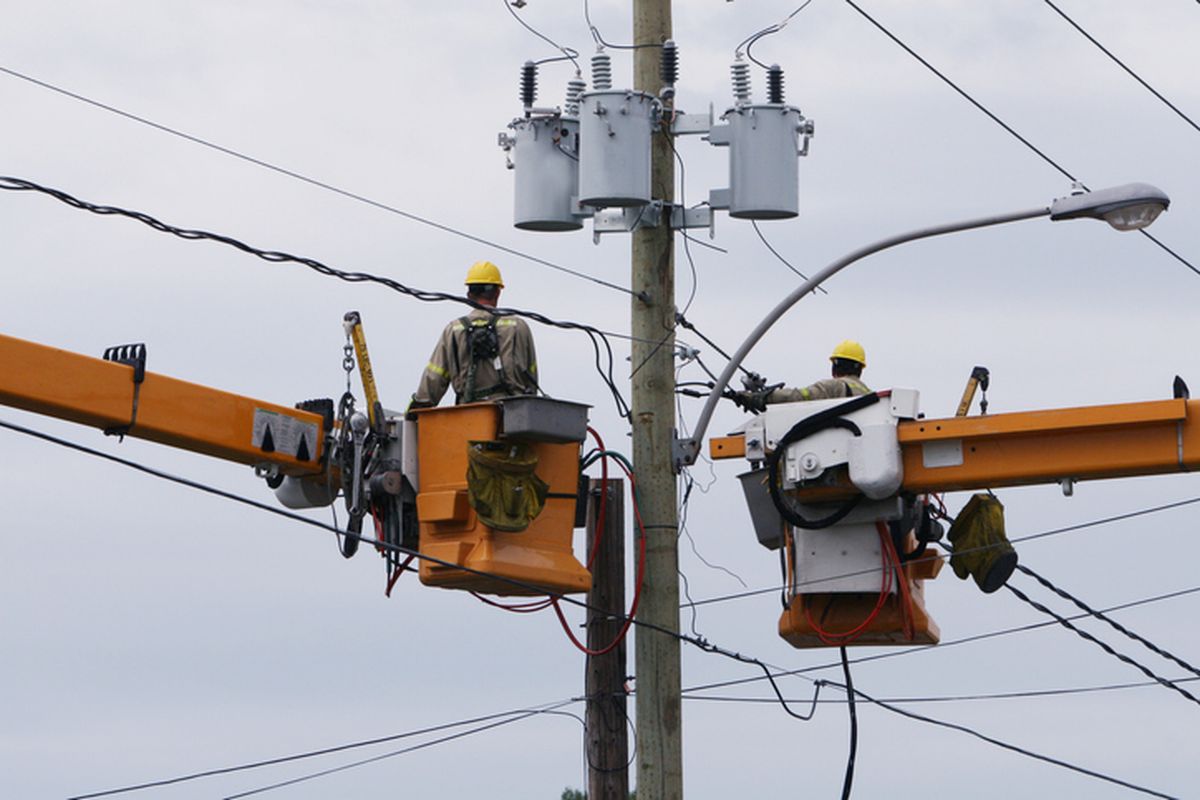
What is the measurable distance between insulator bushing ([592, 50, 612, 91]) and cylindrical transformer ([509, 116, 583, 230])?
33 centimetres

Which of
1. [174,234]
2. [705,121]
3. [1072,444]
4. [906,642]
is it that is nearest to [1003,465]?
[1072,444]

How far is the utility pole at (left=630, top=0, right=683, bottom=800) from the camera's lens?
15.9 m

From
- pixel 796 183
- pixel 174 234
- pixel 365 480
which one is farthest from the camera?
pixel 796 183

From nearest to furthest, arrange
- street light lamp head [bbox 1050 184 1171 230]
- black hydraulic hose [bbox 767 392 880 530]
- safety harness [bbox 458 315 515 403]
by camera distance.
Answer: street light lamp head [bbox 1050 184 1171 230] < safety harness [bbox 458 315 515 403] < black hydraulic hose [bbox 767 392 880 530]

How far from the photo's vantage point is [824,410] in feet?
51.3

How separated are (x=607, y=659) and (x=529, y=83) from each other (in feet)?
12.1

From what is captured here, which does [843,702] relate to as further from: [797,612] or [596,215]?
[596,215]

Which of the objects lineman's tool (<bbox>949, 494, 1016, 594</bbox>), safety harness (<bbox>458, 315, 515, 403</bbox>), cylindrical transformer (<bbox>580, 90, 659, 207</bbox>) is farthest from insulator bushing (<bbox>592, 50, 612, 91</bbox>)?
lineman's tool (<bbox>949, 494, 1016, 594</bbox>)

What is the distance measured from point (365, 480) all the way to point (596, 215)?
2.46m

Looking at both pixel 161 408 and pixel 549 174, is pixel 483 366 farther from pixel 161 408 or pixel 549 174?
pixel 161 408

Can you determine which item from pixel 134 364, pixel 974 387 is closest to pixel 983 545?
pixel 974 387

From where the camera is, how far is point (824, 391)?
16.8m

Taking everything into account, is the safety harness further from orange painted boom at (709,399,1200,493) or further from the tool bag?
orange painted boom at (709,399,1200,493)

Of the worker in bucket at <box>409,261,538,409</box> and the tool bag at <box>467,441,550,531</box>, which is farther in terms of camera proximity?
the worker in bucket at <box>409,261,538,409</box>
